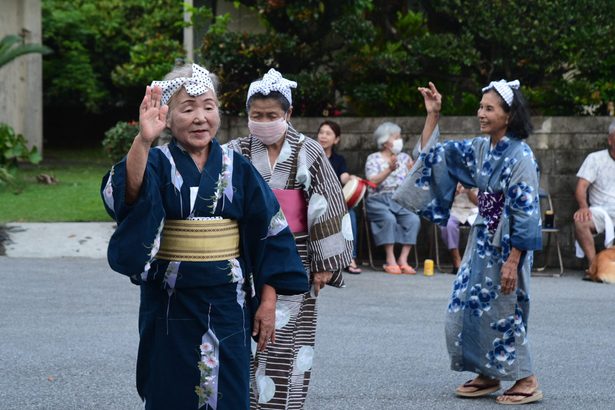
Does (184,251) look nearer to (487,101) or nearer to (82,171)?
(487,101)

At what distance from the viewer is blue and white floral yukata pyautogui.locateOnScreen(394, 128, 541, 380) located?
6469mm

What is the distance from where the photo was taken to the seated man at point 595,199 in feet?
39.7

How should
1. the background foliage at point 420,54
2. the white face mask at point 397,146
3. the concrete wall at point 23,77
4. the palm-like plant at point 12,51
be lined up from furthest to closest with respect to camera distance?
the concrete wall at point 23,77 → the palm-like plant at point 12,51 → the background foliage at point 420,54 → the white face mask at point 397,146

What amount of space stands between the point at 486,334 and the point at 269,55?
7067 mm

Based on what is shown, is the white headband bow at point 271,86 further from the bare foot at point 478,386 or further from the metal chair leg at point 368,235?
the metal chair leg at point 368,235

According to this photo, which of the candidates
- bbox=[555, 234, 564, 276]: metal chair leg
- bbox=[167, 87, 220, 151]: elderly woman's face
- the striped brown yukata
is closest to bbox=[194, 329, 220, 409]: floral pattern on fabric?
bbox=[167, 87, 220, 151]: elderly woman's face

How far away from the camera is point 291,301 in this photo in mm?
5391

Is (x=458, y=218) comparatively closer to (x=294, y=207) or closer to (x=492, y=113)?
(x=492, y=113)

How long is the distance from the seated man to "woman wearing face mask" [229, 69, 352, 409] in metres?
7.13

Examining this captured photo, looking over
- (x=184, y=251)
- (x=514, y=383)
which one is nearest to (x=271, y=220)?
(x=184, y=251)

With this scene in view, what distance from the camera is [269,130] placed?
5.37 m

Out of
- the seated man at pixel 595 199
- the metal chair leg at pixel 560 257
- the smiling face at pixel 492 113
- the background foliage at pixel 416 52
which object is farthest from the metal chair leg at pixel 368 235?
the smiling face at pixel 492 113

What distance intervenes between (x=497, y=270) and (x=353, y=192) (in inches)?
197

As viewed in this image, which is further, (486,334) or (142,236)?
(486,334)
